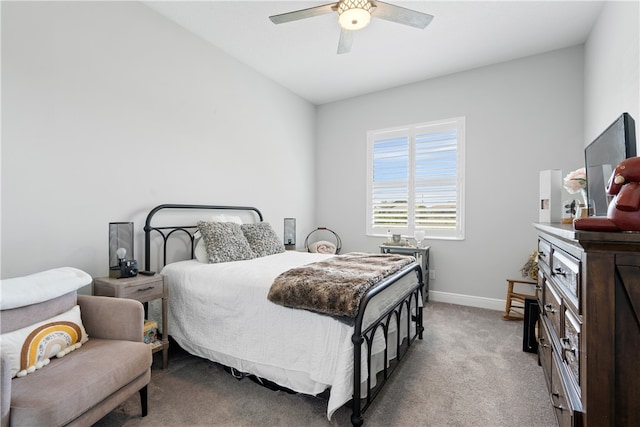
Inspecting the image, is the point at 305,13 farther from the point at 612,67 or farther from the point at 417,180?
the point at 417,180

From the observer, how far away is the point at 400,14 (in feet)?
6.81

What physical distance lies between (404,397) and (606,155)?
1.82m

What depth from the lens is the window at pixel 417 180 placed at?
3838 millimetres

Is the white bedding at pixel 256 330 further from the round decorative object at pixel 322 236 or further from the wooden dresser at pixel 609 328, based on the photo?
the round decorative object at pixel 322 236

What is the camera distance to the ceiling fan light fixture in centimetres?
203

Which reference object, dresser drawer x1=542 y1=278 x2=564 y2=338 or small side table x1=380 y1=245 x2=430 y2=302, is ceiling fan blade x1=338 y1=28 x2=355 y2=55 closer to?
dresser drawer x1=542 y1=278 x2=564 y2=338

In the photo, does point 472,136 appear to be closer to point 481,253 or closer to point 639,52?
point 481,253

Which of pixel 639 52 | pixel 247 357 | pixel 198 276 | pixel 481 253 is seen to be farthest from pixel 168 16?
pixel 481 253

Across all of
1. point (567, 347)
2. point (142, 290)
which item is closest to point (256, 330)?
point (142, 290)

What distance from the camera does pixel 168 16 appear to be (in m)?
2.71

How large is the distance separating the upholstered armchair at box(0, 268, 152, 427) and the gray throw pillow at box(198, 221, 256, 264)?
883 mm

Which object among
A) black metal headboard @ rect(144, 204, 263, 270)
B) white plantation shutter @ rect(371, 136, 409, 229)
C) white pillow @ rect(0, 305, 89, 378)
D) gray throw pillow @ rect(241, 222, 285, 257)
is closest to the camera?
white pillow @ rect(0, 305, 89, 378)

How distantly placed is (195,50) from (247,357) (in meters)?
2.88

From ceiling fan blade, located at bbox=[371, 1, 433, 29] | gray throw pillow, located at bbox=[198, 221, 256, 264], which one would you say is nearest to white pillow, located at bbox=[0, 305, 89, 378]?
gray throw pillow, located at bbox=[198, 221, 256, 264]
